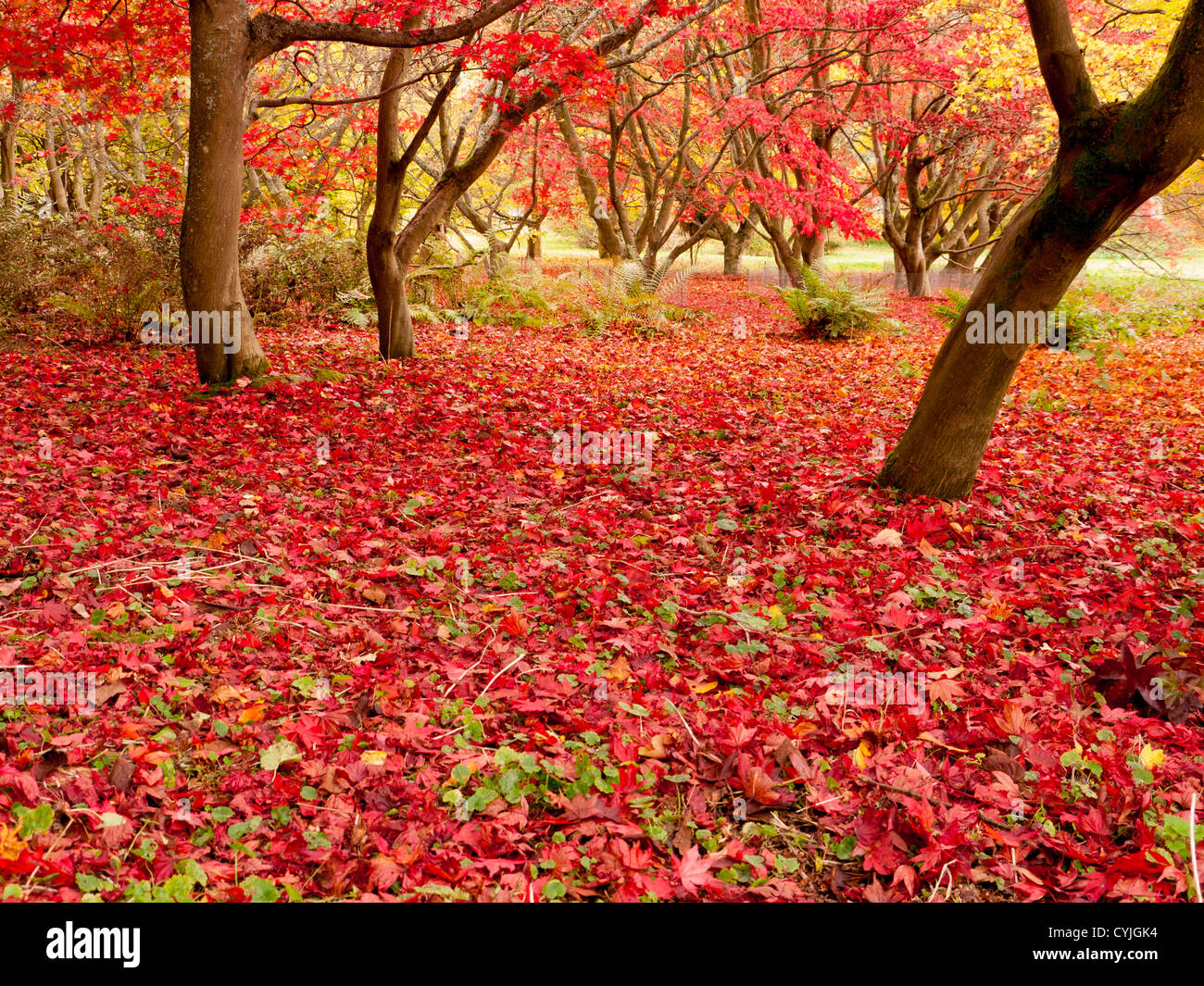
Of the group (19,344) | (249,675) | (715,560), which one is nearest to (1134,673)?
(715,560)

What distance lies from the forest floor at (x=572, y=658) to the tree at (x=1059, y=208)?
42cm

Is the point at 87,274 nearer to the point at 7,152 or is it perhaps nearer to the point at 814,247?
the point at 7,152

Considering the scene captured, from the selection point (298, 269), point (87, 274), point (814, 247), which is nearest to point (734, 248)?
point (814, 247)

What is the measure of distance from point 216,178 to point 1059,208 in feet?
21.3

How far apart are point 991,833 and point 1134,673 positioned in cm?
139

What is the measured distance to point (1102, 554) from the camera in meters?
4.95

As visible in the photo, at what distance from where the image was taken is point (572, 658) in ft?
12.6

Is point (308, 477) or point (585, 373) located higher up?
point (585, 373)

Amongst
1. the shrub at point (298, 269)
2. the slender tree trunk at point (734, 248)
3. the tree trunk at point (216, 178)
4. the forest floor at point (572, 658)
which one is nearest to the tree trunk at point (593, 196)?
the shrub at point (298, 269)

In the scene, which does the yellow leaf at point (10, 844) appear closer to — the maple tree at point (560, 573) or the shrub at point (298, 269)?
the maple tree at point (560, 573)

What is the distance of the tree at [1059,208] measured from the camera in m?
4.40

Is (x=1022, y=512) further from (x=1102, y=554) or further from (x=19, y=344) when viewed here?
(x=19, y=344)

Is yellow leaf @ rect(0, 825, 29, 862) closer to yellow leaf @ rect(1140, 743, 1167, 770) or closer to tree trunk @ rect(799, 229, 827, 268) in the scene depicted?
yellow leaf @ rect(1140, 743, 1167, 770)

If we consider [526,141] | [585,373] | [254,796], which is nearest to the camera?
[254,796]
